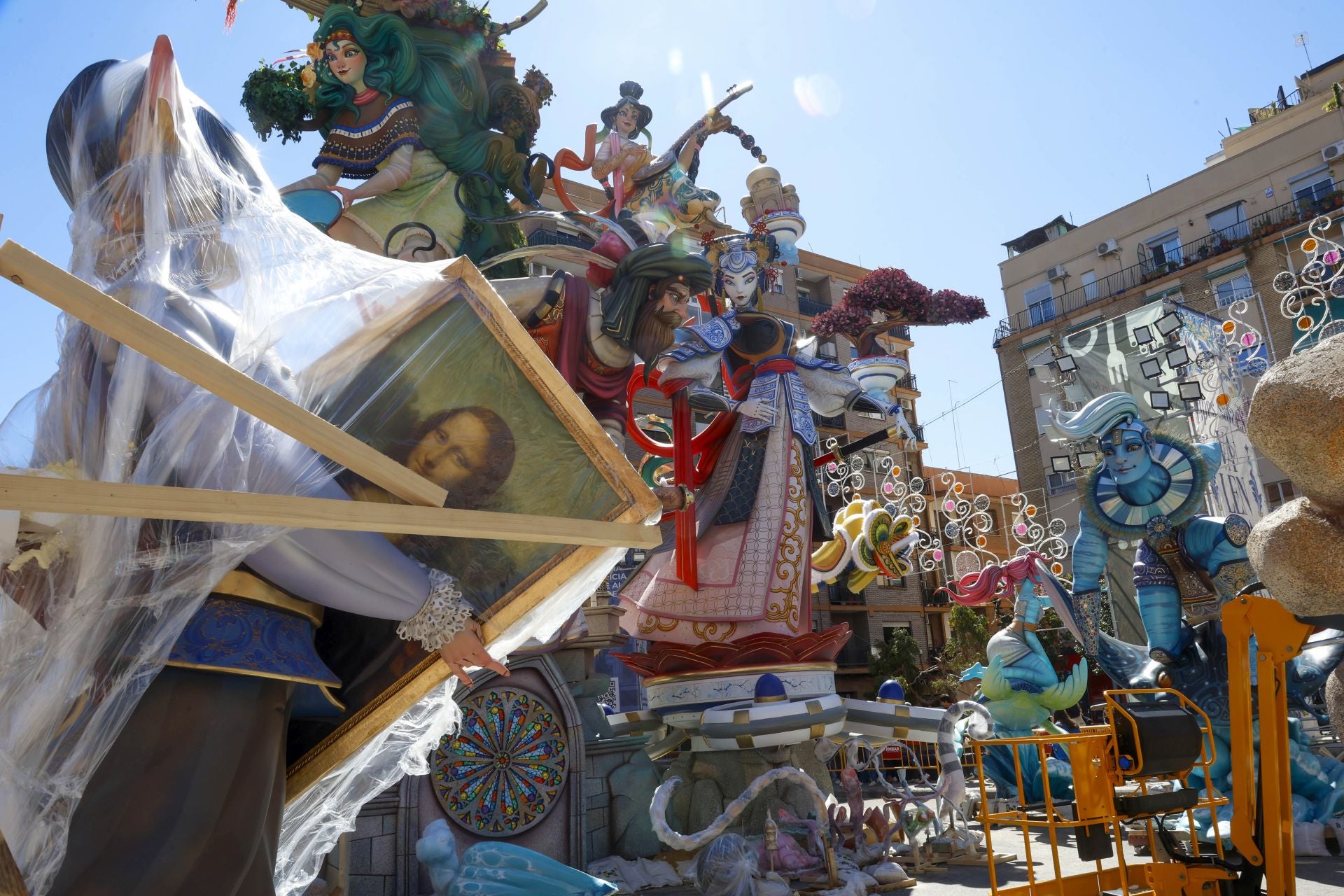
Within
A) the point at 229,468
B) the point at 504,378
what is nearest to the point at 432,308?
the point at 504,378

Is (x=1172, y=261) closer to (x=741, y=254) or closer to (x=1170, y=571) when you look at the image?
(x=1170, y=571)

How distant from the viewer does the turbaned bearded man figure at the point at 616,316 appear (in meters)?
5.20

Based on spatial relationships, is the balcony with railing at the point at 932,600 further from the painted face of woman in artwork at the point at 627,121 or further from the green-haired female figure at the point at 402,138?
the green-haired female figure at the point at 402,138

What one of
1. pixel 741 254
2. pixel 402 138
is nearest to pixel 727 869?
pixel 741 254

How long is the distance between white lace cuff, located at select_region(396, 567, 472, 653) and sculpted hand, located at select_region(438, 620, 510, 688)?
0.02 metres

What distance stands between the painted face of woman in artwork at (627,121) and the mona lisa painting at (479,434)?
581cm

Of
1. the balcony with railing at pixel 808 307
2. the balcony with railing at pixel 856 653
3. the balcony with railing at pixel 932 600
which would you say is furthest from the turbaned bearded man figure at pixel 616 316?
the balcony with railing at pixel 932 600

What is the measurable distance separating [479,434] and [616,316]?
2.71 m

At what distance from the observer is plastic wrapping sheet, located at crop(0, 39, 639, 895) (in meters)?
2.37

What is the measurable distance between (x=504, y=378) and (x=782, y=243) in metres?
6.65

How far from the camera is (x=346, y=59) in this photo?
7418 millimetres

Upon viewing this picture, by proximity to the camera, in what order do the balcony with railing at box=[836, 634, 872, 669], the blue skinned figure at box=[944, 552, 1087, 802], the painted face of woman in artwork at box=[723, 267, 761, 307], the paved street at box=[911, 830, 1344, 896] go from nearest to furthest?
the paved street at box=[911, 830, 1344, 896] → the painted face of woman in artwork at box=[723, 267, 761, 307] → the blue skinned figure at box=[944, 552, 1087, 802] → the balcony with railing at box=[836, 634, 872, 669]

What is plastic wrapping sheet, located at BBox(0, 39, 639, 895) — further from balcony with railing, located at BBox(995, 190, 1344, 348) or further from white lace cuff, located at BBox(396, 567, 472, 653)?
balcony with railing, located at BBox(995, 190, 1344, 348)

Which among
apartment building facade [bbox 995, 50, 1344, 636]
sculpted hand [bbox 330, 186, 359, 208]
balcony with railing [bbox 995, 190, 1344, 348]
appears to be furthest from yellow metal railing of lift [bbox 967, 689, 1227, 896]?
balcony with railing [bbox 995, 190, 1344, 348]
